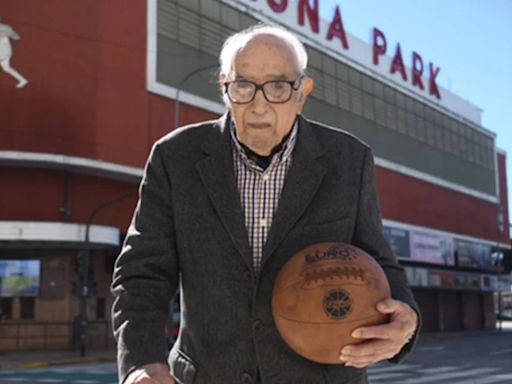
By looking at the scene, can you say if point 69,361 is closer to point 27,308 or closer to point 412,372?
point 27,308

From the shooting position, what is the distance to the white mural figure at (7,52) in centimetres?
2594

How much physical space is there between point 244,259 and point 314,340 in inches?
15.4

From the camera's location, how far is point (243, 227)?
8.53ft

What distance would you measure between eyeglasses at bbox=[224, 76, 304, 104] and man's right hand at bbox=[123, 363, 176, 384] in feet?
2.93

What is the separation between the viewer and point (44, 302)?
29484 millimetres

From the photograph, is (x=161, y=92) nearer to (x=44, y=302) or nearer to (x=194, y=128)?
(x=44, y=302)

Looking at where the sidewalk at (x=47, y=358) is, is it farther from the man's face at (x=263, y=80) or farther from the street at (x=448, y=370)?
the man's face at (x=263, y=80)

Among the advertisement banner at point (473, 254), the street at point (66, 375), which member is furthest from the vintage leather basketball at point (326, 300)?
the advertisement banner at point (473, 254)

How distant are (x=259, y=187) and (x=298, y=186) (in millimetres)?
135

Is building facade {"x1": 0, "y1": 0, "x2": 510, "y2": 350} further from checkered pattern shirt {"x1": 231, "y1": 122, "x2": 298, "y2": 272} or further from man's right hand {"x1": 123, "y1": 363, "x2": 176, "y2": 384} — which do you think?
man's right hand {"x1": 123, "y1": 363, "x2": 176, "y2": 384}

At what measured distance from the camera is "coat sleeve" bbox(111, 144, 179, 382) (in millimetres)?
2436

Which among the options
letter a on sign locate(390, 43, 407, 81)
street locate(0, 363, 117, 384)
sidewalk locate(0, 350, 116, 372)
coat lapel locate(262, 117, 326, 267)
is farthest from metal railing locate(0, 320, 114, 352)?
coat lapel locate(262, 117, 326, 267)

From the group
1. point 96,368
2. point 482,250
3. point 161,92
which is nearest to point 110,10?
point 161,92

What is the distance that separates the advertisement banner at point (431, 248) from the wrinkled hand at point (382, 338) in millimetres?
44187
